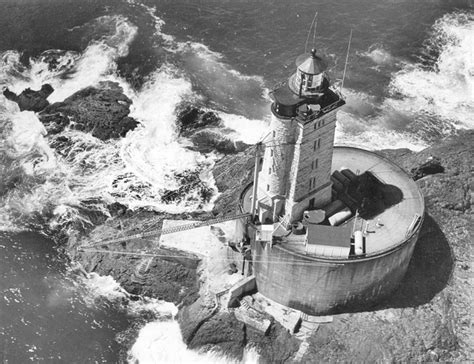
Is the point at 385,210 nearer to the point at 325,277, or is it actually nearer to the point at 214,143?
the point at 325,277

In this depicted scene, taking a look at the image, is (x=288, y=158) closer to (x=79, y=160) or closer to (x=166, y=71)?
(x=79, y=160)

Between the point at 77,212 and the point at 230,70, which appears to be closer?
the point at 77,212

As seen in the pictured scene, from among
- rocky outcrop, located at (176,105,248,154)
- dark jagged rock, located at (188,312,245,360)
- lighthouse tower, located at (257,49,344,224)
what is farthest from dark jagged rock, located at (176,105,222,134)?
dark jagged rock, located at (188,312,245,360)

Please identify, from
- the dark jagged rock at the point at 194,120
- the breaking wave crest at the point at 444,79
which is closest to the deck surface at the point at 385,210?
the dark jagged rock at the point at 194,120

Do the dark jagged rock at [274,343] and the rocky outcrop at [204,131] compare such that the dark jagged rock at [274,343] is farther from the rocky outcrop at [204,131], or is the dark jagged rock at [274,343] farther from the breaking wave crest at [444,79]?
the breaking wave crest at [444,79]

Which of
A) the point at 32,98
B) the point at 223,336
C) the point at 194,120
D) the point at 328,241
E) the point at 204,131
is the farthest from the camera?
the point at 32,98

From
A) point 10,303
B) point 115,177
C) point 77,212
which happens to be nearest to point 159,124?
point 115,177

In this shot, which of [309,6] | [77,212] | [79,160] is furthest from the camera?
[309,6]

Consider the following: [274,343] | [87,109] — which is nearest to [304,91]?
[274,343]
